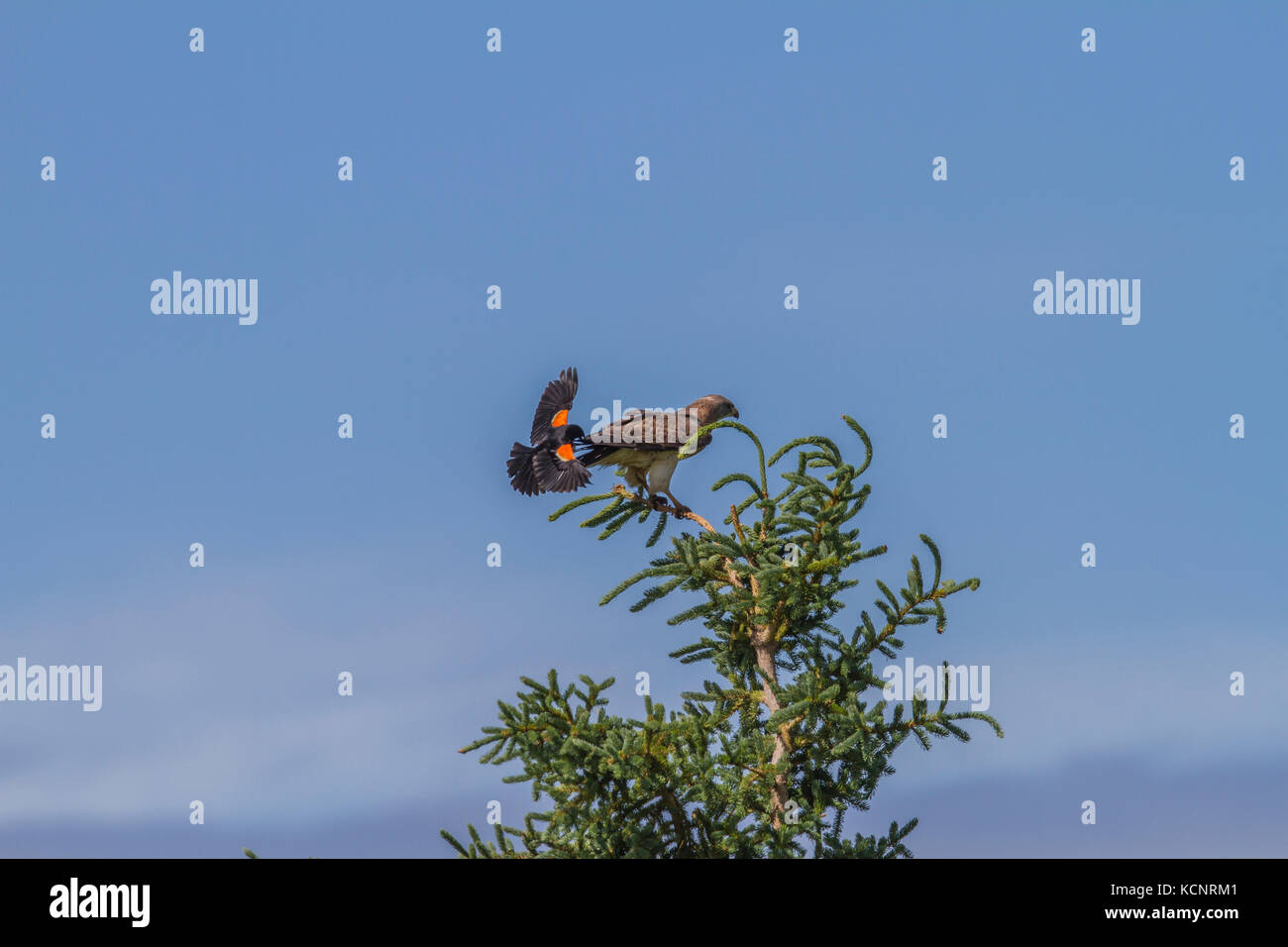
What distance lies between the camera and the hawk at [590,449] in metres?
8.84

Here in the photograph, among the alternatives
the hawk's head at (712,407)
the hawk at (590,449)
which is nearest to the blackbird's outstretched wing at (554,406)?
the hawk at (590,449)

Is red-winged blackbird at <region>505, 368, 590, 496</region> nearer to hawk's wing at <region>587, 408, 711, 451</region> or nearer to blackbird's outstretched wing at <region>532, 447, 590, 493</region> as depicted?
blackbird's outstretched wing at <region>532, 447, 590, 493</region>

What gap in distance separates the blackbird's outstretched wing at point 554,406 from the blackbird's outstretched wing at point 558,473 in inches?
5.7

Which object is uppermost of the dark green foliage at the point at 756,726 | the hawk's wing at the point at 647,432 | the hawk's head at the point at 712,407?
the hawk's head at the point at 712,407

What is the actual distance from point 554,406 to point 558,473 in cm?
55

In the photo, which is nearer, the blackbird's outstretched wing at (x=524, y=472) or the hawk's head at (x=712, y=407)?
the blackbird's outstretched wing at (x=524, y=472)

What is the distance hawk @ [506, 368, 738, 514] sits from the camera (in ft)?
29.0

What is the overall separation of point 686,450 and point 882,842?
326 centimetres

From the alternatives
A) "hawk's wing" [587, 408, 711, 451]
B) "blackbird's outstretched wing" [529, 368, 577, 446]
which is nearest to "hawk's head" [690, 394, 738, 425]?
"hawk's wing" [587, 408, 711, 451]

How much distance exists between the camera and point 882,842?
7797 mm

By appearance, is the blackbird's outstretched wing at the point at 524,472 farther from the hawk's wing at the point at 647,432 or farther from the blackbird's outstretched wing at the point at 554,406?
the hawk's wing at the point at 647,432
